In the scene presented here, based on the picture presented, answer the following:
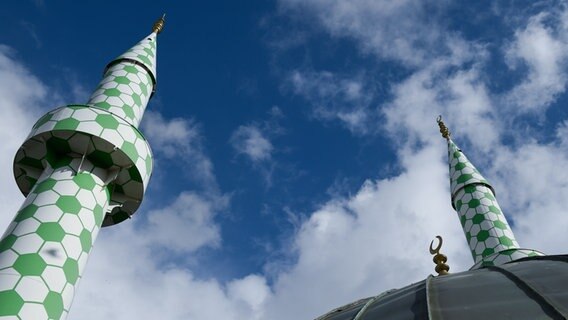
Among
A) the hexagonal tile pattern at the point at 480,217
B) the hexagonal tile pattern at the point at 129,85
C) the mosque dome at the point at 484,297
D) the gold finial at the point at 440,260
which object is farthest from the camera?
the hexagonal tile pattern at the point at 480,217

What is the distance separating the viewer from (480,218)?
470 inches

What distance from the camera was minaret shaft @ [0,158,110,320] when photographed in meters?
5.30

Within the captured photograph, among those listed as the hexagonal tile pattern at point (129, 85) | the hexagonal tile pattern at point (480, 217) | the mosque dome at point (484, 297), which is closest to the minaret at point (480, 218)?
the hexagonal tile pattern at point (480, 217)

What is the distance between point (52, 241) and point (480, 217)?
9094 mm

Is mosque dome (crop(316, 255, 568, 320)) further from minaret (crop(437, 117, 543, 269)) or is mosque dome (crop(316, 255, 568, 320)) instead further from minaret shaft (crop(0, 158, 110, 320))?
minaret (crop(437, 117, 543, 269))

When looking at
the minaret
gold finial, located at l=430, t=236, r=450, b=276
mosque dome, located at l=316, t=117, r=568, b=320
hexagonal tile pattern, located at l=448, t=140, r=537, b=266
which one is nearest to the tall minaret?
mosque dome, located at l=316, t=117, r=568, b=320

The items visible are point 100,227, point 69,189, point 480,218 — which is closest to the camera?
point 69,189

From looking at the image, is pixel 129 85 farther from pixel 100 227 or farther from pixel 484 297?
pixel 484 297

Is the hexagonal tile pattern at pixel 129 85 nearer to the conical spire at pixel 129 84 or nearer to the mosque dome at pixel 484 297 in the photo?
the conical spire at pixel 129 84

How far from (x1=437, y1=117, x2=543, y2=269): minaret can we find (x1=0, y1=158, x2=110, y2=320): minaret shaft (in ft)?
23.2

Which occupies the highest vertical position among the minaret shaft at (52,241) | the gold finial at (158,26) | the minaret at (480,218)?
the gold finial at (158,26)

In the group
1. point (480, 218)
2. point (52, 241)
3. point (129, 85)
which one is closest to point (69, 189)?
point (52, 241)

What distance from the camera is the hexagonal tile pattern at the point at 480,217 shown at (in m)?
11.0

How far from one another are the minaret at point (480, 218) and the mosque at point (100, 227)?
3442 millimetres
